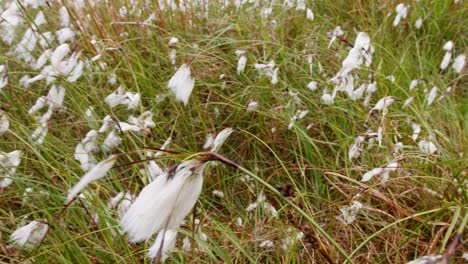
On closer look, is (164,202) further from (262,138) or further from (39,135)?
(262,138)

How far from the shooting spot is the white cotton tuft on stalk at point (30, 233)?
3.44 feet

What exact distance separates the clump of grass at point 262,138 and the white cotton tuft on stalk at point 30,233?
0.04 meters

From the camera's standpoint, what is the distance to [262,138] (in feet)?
6.07

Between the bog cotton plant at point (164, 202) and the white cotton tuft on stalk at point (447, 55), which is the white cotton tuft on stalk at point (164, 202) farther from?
the white cotton tuft on stalk at point (447, 55)

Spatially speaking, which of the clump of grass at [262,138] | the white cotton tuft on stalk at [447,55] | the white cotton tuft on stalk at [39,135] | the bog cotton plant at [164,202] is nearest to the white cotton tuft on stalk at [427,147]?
the clump of grass at [262,138]

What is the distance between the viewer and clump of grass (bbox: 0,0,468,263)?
3.96ft

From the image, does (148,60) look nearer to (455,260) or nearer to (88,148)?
(88,148)

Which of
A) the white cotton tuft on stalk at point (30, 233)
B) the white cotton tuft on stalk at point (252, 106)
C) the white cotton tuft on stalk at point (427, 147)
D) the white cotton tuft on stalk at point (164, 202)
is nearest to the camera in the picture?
the white cotton tuft on stalk at point (164, 202)

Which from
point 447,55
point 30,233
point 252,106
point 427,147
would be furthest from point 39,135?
point 447,55

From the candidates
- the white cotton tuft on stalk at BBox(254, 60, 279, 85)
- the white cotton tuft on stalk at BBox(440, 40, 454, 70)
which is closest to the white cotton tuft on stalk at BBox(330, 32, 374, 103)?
the white cotton tuft on stalk at BBox(254, 60, 279, 85)

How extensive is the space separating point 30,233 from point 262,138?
1.00 metres

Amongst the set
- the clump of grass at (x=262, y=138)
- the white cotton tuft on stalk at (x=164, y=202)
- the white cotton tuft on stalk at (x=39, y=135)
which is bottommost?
the clump of grass at (x=262, y=138)

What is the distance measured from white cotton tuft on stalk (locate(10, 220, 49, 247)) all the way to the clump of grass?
0.14ft

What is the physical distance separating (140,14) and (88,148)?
1394 mm
